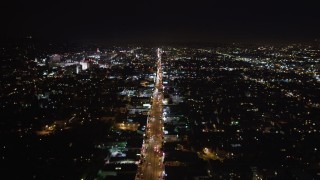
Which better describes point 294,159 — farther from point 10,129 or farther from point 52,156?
point 10,129

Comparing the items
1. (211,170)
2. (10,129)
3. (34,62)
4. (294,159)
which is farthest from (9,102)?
(34,62)

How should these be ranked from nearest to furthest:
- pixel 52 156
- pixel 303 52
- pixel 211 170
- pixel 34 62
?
pixel 211 170
pixel 52 156
pixel 34 62
pixel 303 52

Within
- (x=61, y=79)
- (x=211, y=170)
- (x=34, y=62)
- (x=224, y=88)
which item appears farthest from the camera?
(x=34, y=62)

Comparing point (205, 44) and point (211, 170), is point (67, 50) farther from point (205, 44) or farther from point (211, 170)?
point (211, 170)

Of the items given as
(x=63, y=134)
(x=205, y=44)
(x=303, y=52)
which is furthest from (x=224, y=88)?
(x=205, y=44)

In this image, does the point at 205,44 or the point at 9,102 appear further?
the point at 205,44

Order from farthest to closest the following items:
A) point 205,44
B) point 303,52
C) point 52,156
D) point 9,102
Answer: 1. point 205,44
2. point 303,52
3. point 9,102
4. point 52,156
